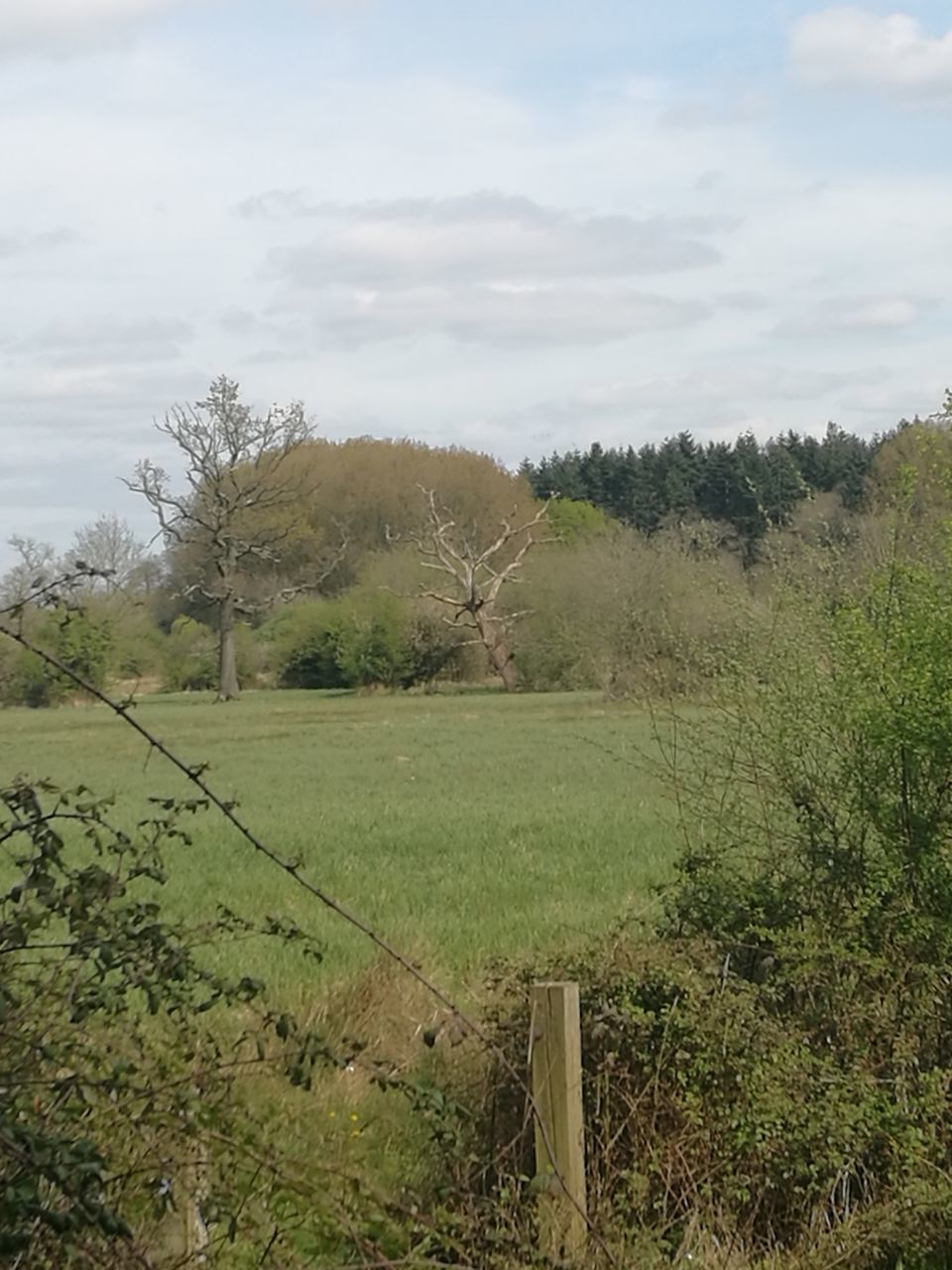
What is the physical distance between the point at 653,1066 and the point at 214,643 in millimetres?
61979

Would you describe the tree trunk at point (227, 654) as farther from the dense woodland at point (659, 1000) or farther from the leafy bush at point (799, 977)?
the leafy bush at point (799, 977)

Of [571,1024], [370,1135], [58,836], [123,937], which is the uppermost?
[58,836]

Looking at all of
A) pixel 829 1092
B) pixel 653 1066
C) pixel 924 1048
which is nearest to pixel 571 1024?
pixel 653 1066

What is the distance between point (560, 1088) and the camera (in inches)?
213

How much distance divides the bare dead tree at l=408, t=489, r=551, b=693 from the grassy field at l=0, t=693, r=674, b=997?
19408 millimetres

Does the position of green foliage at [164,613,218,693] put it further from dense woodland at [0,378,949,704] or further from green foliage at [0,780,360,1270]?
green foliage at [0,780,360,1270]

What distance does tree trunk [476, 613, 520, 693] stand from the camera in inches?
2515

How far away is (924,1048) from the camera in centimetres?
671

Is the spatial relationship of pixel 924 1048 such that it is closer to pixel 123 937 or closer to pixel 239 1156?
pixel 239 1156

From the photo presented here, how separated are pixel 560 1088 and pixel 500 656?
5934cm

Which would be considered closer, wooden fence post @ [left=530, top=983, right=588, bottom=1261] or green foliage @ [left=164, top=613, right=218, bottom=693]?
wooden fence post @ [left=530, top=983, right=588, bottom=1261]

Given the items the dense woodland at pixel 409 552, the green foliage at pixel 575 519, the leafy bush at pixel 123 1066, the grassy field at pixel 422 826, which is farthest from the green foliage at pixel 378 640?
the leafy bush at pixel 123 1066

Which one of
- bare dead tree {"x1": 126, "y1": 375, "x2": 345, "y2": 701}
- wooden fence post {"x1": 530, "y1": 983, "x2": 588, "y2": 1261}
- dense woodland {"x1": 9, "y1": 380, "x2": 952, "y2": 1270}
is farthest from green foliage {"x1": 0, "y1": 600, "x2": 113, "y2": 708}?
bare dead tree {"x1": 126, "y1": 375, "x2": 345, "y2": 701}

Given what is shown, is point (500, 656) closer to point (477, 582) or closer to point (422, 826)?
point (477, 582)
